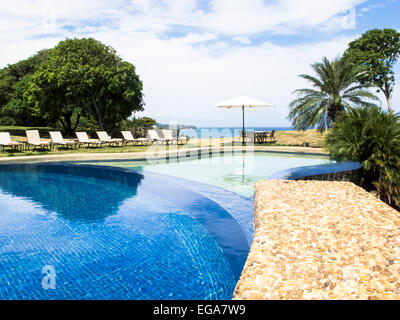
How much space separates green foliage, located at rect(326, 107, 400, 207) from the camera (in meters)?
6.68

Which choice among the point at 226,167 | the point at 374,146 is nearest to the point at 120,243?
the point at 374,146

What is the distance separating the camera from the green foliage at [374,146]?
668 cm

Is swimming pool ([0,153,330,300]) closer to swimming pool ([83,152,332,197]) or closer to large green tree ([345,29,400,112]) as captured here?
swimming pool ([83,152,332,197])

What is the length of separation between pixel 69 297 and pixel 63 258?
0.95m

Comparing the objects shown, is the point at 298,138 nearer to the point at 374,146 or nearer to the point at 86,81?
the point at 374,146

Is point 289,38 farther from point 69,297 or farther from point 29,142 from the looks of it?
point 69,297

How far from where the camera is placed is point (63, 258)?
13.1ft

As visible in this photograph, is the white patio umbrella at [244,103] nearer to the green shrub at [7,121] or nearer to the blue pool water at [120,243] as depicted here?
the blue pool water at [120,243]

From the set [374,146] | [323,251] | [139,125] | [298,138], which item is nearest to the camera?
[323,251]

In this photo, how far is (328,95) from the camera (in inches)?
620

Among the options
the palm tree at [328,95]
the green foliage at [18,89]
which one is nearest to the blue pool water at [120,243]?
the palm tree at [328,95]

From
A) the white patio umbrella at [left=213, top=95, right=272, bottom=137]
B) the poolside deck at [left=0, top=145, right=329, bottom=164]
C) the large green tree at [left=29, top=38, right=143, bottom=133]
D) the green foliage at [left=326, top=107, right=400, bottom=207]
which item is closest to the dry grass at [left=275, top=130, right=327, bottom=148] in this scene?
the white patio umbrella at [left=213, top=95, right=272, bottom=137]

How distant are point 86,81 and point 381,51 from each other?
27537 millimetres
